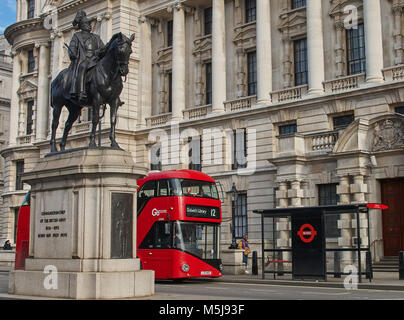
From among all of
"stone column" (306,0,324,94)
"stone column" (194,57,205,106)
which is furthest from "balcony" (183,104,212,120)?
"stone column" (306,0,324,94)

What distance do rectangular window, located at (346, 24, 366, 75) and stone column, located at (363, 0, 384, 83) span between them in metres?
1.82

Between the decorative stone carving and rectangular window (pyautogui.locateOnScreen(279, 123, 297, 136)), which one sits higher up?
rectangular window (pyautogui.locateOnScreen(279, 123, 297, 136))

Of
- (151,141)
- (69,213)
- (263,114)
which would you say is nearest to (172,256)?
(69,213)

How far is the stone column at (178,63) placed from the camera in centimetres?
4078

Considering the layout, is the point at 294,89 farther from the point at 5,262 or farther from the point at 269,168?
the point at 5,262

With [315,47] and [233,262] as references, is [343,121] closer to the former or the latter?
[315,47]

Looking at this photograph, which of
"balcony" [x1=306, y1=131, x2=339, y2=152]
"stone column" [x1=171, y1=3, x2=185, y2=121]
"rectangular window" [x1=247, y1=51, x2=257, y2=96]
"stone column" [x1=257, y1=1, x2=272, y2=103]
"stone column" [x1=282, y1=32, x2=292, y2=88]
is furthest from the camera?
"stone column" [x1=171, y1=3, x2=185, y2=121]

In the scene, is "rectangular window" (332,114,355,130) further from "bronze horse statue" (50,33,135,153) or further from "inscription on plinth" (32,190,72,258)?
"inscription on plinth" (32,190,72,258)

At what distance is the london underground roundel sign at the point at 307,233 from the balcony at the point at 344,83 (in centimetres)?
1159

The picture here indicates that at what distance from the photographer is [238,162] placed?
37.0 metres

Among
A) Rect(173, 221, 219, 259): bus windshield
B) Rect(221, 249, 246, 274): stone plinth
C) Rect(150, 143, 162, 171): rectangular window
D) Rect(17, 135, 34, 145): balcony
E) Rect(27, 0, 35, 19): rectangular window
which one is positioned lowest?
Rect(221, 249, 246, 274): stone plinth

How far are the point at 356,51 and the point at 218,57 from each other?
30.2 feet

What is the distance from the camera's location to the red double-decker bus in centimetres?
2266

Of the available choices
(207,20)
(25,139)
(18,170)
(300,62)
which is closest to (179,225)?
(300,62)
